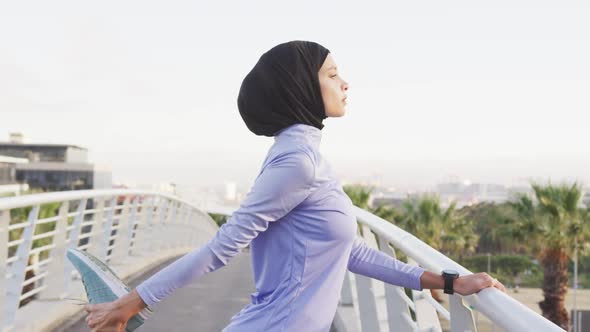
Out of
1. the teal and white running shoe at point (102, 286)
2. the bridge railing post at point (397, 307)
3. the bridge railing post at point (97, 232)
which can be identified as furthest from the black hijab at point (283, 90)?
the bridge railing post at point (97, 232)

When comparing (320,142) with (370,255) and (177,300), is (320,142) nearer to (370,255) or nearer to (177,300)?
(370,255)

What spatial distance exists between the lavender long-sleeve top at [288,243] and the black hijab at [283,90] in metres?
0.03

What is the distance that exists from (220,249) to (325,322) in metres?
0.30

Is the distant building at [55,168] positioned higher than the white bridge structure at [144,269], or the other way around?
the white bridge structure at [144,269]

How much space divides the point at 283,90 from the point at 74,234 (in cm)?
472

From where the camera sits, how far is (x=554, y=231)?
20500 millimetres

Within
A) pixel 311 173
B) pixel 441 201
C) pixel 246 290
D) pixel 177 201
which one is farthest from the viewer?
pixel 441 201

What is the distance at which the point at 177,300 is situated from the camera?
613 cm

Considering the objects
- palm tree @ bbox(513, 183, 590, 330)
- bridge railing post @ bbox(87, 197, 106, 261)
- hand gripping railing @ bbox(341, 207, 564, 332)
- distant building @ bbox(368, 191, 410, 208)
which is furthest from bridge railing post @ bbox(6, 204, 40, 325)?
palm tree @ bbox(513, 183, 590, 330)

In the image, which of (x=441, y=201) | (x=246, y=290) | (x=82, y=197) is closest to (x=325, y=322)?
(x=82, y=197)

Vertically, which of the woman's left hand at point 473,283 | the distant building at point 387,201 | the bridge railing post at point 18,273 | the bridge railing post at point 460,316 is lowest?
the distant building at point 387,201

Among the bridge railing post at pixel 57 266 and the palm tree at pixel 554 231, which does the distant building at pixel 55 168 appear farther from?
the bridge railing post at pixel 57 266

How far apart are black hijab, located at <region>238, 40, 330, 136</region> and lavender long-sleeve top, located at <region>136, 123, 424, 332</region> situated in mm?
34

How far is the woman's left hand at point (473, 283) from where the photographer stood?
160cm
